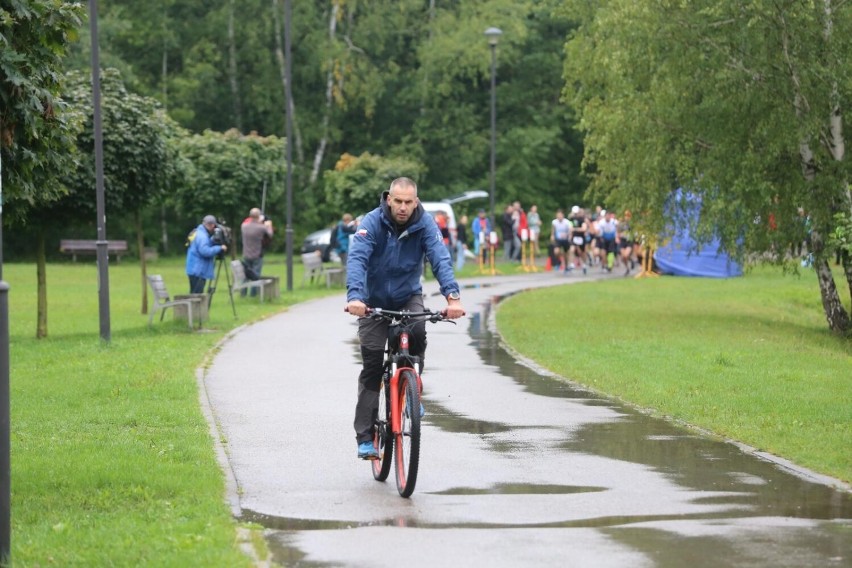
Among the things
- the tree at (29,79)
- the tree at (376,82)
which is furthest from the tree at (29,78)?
the tree at (376,82)

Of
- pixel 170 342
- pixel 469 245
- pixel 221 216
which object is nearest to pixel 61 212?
pixel 170 342

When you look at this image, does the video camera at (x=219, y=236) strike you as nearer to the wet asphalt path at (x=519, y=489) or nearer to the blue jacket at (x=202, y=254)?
the blue jacket at (x=202, y=254)

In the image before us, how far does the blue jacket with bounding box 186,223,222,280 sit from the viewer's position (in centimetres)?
2411

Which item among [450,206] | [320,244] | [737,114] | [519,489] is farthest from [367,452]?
[320,244]

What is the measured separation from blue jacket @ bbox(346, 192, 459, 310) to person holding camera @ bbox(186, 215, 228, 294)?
1481cm

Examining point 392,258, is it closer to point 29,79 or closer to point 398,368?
point 398,368

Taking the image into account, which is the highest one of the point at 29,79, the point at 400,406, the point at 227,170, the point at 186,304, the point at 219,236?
the point at 227,170

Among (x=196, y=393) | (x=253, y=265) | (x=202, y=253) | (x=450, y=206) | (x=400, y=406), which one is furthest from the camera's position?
(x=450, y=206)

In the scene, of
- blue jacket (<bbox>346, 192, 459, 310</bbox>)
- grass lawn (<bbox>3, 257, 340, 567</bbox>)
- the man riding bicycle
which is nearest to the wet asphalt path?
grass lawn (<bbox>3, 257, 340, 567</bbox>)

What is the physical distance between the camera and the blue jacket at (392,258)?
9.09 metres

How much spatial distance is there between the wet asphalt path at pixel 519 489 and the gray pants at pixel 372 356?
1.24 feet

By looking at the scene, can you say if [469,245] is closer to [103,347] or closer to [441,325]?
[441,325]

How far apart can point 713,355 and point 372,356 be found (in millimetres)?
9601

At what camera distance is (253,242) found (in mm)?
30469
